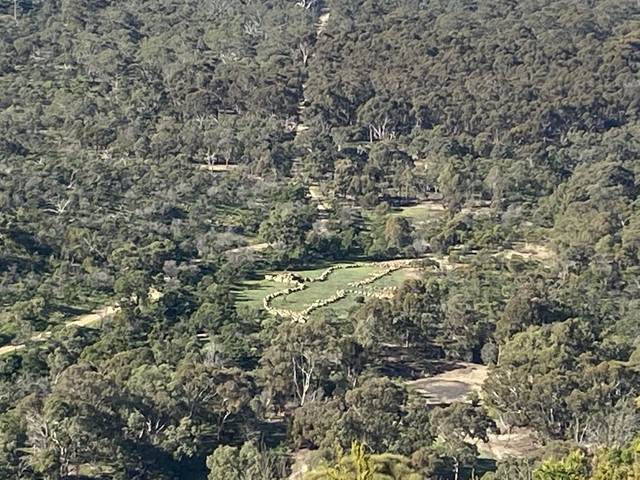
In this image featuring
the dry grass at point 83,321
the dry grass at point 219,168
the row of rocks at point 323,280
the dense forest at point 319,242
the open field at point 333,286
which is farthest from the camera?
the dry grass at point 219,168

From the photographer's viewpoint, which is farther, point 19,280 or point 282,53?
point 282,53

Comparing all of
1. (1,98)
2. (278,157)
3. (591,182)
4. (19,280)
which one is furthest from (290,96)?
(19,280)

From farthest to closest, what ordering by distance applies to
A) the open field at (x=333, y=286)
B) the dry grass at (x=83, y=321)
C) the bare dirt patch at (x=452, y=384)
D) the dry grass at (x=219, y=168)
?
1. the dry grass at (x=219, y=168)
2. the open field at (x=333, y=286)
3. the dry grass at (x=83, y=321)
4. the bare dirt patch at (x=452, y=384)

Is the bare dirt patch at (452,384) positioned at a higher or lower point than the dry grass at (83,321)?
lower

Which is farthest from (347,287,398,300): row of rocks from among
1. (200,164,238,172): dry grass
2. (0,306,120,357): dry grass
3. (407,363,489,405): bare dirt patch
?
(200,164,238,172): dry grass

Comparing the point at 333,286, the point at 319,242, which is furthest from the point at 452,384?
the point at 319,242

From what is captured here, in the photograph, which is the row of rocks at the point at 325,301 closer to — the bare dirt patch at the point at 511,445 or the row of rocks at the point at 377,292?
the row of rocks at the point at 377,292

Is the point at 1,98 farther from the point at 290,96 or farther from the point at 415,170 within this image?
A: the point at 415,170

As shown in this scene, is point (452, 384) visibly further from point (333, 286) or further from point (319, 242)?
point (319, 242)

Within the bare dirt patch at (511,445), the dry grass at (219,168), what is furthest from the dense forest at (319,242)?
the dry grass at (219,168)
